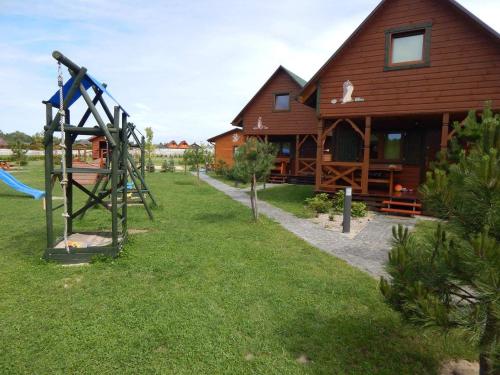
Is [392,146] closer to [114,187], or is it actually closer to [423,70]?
[423,70]

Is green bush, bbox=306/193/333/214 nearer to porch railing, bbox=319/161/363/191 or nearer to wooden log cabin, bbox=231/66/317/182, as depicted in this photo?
porch railing, bbox=319/161/363/191

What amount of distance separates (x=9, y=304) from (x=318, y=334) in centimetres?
395

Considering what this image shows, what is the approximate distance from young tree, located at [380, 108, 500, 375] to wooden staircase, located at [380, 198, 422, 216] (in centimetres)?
909

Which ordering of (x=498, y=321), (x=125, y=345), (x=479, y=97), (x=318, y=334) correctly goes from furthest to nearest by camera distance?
(x=479, y=97)
(x=318, y=334)
(x=125, y=345)
(x=498, y=321)

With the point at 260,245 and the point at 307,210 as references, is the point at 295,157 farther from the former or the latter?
the point at 260,245

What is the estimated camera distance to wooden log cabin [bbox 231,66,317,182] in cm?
2112

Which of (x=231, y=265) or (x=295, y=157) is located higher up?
(x=295, y=157)

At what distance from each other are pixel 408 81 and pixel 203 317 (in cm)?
1039

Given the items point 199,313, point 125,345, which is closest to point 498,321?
point 199,313

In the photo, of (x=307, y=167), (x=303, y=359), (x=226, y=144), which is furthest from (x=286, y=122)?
(x=303, y=359)

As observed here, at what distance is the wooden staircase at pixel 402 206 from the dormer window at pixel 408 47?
4572 mm

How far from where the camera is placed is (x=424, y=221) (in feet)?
32.7

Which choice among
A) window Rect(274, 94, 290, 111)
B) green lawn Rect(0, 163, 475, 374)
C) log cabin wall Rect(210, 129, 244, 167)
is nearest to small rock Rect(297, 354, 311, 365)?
green lawn Rect(0, 163, 475, 374)

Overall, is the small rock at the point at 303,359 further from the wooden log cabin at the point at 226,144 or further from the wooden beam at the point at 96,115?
the wooden log cabin at the point at 226,144
